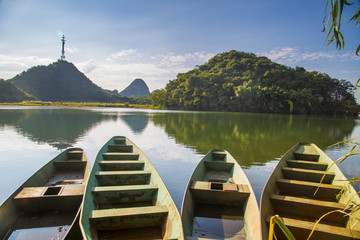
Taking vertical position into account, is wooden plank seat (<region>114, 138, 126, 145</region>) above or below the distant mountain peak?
below

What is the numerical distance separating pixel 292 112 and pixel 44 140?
5113 cm

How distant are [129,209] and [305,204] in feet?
10.7

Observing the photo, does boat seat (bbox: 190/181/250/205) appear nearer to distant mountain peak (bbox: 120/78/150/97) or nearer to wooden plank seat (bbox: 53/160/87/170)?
wooden plank seat (bbox: 53/160/87/170)

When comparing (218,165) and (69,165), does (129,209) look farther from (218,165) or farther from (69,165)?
(69,165)

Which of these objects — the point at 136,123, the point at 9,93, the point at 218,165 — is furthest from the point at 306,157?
the point at 9,93

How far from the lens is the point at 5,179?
6367 mm

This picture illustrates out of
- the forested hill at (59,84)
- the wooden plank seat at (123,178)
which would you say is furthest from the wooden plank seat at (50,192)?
the forested hill at (59,84)

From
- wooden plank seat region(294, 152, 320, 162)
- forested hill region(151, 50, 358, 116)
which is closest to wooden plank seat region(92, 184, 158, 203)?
wooden plank seat region(294, 152, 320, 162)

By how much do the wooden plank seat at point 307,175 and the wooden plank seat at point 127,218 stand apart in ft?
12.9

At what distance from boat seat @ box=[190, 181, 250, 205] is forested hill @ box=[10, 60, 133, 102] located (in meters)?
97.5

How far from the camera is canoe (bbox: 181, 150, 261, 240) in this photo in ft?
11.9

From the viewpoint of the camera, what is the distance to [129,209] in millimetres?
3516

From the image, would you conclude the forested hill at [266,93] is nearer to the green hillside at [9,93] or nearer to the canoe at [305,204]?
the canoe at [305,204]

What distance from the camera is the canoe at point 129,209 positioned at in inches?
129
